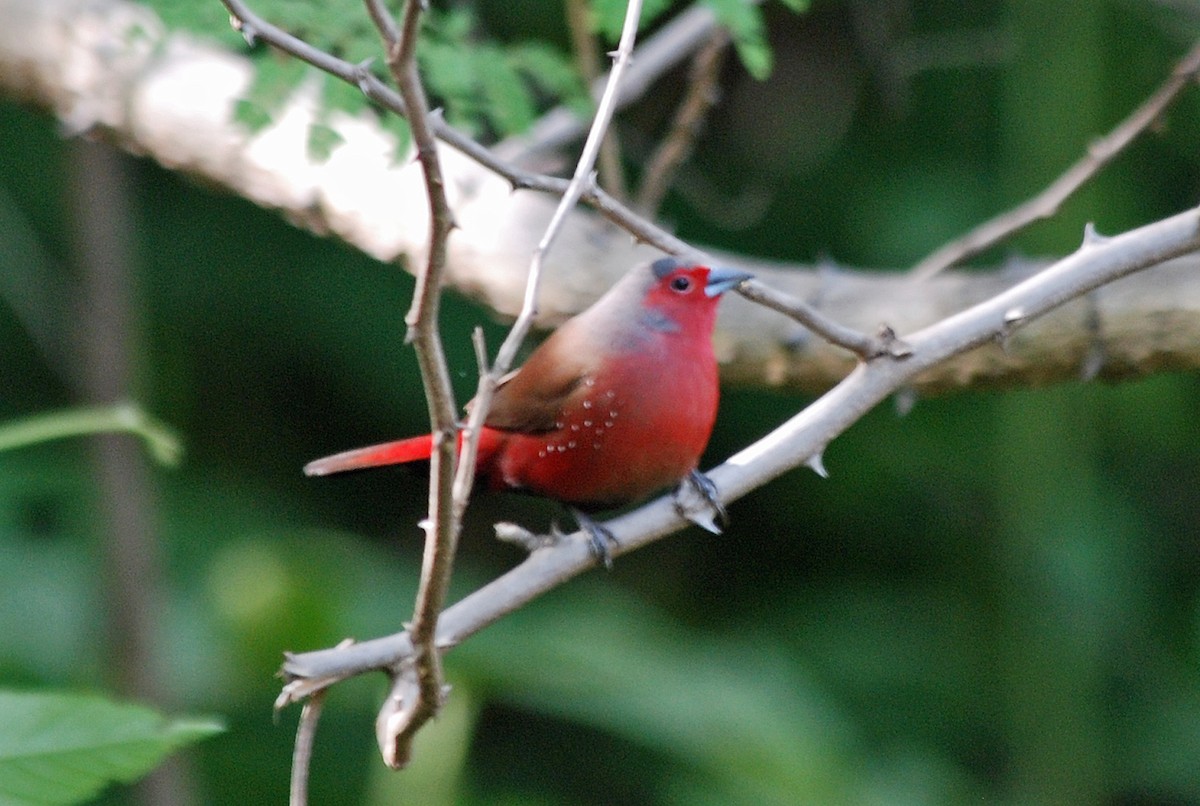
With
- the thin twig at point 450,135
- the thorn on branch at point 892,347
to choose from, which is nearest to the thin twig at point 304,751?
the thin twig at point 450,135

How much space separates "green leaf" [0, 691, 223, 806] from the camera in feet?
5.80

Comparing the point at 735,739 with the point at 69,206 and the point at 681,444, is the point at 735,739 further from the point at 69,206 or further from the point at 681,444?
the point at 69,206

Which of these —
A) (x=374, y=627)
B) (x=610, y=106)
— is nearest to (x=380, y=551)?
(x=374, y=627)

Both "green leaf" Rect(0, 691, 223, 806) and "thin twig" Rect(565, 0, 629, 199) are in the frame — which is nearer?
"green leaf" Rect(0, 691, 223, 806)

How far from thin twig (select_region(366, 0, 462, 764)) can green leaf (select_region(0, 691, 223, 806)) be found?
0.85 feet

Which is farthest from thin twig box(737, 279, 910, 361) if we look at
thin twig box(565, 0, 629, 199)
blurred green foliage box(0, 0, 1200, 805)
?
blurred green foliage box(0, 0, 1200, 805)

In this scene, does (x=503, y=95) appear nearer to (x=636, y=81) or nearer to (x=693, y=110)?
(x=693, y=110)

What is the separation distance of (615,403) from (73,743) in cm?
151

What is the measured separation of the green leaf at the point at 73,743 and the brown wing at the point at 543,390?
1.40 metres

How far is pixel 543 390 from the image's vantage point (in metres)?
3.23

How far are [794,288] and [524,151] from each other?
3.02 feet

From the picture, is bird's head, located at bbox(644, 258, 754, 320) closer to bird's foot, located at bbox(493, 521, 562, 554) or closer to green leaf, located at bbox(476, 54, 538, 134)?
green leaf, located at bbox(476, 54, 538, 134)

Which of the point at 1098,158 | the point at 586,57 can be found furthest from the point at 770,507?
the point at 1098,158

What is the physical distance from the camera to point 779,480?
19.4 ft
